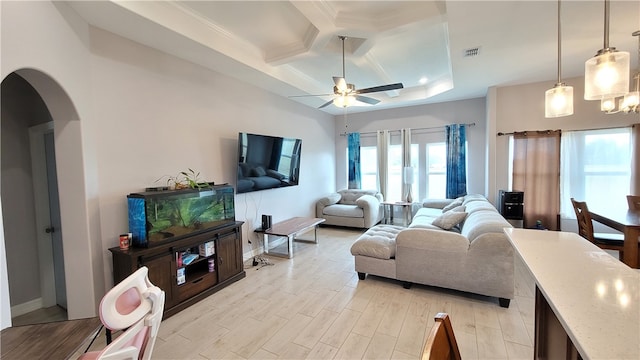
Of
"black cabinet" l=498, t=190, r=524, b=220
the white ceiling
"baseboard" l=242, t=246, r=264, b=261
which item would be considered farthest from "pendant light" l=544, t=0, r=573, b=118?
"baseboard" l=242, t=246, r=264, b=261

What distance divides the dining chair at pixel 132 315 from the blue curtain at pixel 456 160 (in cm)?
603

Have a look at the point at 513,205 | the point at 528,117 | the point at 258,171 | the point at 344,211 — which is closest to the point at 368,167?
the point at 344,211

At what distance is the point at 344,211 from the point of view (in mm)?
6039

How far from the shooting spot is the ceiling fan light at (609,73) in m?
1.38

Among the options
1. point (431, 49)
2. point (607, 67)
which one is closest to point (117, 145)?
point (607, 67)

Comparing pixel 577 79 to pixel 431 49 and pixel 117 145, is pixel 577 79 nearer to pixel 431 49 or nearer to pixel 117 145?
pixel 431 49

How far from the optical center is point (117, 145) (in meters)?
2.68

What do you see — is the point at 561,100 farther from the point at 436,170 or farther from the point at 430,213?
the point at 436,170

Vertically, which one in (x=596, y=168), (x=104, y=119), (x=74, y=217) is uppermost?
(x=104, y=119)

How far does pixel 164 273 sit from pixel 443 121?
6.09 metres

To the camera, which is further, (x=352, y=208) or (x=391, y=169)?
(x=391, y=169)

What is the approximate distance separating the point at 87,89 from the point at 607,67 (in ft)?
12.6

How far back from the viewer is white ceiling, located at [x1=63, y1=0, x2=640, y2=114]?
247 cm

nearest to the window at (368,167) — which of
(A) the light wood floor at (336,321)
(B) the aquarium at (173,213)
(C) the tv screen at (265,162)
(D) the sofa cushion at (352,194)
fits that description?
(D) the sofa cushion at (352,194)
